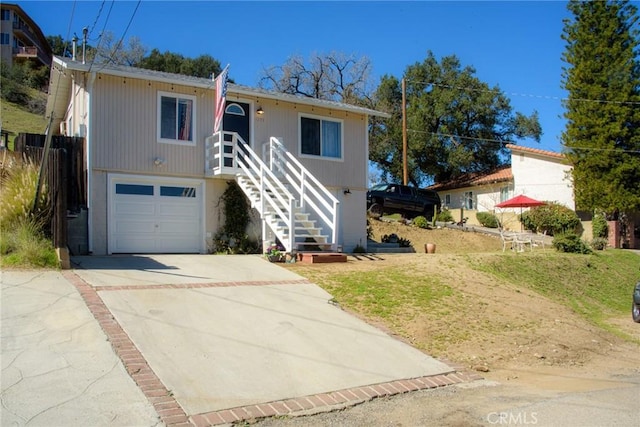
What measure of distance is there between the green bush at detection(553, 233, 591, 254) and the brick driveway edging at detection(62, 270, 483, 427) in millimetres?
14008

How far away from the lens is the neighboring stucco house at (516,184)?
104 feet

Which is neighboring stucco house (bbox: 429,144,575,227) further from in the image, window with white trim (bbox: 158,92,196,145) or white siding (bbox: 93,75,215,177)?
white siding (bbox: 93,75,215,177)

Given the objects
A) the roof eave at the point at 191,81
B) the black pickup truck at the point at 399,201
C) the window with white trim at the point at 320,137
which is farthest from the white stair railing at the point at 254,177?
the black pickup truck at the point at 399,201

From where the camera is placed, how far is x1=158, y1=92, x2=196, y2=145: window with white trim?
15.2 m

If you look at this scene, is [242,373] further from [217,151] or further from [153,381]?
[217,151]

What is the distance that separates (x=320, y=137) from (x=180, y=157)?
4960 millimetres

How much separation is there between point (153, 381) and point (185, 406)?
625mm

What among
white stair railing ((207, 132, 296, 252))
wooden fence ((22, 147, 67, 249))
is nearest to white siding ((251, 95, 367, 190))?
white stair railing ((207, 132, 296, 252))

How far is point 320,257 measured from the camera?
13398mm

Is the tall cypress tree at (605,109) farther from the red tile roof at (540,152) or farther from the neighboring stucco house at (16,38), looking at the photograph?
the neighboring stucco house at (16,38)

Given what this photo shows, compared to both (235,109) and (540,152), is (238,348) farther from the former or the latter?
(540,152)

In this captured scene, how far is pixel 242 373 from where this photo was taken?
20.2 feet

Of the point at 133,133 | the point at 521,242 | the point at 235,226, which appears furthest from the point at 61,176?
the point at 521,242

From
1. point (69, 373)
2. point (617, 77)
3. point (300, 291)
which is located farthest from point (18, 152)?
point (617, 77)
